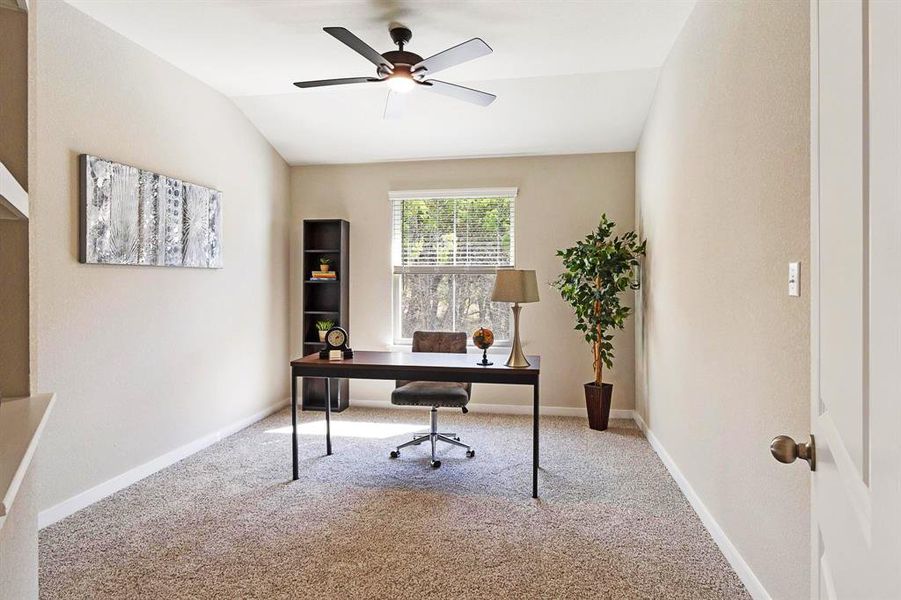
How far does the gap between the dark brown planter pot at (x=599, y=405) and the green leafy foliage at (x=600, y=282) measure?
92 mm

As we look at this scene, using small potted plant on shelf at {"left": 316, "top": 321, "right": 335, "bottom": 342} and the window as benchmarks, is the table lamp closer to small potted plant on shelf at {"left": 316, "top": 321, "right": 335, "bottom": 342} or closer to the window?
the window

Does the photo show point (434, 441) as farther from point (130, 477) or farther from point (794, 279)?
point (794, 279)

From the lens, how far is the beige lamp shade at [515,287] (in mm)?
3204

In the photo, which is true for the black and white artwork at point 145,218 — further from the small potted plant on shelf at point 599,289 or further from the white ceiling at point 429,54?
the small potted plant on shelf at point 599,289

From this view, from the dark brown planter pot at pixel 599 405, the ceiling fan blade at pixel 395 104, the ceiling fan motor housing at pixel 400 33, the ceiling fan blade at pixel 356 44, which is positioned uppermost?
the ceiling fan motor housing at pixel 400 33

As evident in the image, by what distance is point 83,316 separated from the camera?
2945 millimetres

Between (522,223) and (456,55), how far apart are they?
2.54m

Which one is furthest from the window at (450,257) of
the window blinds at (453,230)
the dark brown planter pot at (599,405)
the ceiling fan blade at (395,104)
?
the ceiling fan blade at (395,104)

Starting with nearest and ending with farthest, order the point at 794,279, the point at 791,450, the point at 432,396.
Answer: the point at 791,450, the point at 794,279, the point at 432,396

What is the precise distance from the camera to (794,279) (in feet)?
5.69

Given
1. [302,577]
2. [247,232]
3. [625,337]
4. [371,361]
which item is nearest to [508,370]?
[371,361]
